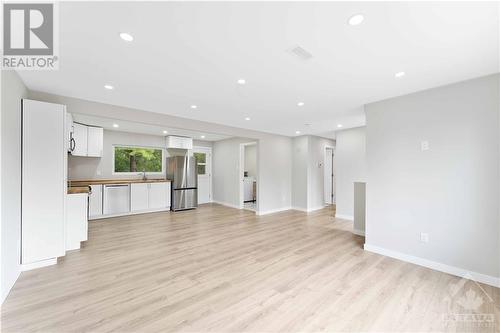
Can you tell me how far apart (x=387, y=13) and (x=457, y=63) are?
138 cm

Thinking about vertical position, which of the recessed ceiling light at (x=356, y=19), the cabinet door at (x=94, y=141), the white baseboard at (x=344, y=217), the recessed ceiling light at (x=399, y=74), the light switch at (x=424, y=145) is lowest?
the white baseboard at (x=344, y=217)

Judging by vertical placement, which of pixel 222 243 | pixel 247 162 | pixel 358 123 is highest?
pixel 358 123

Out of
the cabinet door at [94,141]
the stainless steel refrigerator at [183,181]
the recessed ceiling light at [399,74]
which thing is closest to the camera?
the recessed ceiling light at [399,74]

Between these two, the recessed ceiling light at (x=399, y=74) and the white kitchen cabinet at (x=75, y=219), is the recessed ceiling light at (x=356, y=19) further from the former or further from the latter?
the white kitchen cabinet at (x=75, y=219)

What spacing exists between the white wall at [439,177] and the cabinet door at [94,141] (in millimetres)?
6184

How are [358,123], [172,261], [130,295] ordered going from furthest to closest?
[358,123]
[172,261]
[130,295]

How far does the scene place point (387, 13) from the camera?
147 centimetres

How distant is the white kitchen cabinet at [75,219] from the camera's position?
326 cm

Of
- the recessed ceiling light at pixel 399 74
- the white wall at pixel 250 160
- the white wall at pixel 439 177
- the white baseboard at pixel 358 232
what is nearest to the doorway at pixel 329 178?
the white wall at pixel 250 160

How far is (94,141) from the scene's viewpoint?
17.6 ft

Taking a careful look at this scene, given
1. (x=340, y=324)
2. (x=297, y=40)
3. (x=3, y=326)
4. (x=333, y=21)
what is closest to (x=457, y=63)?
(x=333, y=21)

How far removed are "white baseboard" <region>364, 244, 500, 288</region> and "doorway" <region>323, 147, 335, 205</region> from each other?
161 inches

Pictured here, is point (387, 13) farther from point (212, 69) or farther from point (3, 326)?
point (3, 326)

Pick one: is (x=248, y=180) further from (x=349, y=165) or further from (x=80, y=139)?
(x=80, y=139)
